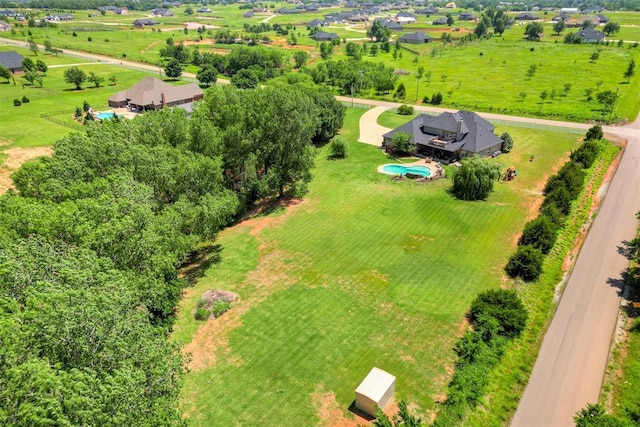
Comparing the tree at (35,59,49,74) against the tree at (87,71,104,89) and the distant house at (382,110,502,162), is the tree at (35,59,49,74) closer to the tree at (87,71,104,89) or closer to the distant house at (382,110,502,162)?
the tree at (87,71,104,89)

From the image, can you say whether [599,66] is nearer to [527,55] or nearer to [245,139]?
[527,55]

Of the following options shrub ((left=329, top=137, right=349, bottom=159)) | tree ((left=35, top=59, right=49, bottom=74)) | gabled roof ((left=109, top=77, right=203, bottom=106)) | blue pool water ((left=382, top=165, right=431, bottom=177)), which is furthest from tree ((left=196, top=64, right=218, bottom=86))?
blue pool water ((left=382, top=165, right=431, bottom=177))

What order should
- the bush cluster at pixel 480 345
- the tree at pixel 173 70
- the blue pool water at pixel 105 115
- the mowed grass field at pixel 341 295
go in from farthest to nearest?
the tree at pixel 173 70
the blue pool water at pixel 105 115
the mowed grass field at pixel 341 295
the bush cluster at pixel 480 345

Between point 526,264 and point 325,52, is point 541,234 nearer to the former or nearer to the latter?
point 526,264

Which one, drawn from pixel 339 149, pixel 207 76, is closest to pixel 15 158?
pixel 339 149

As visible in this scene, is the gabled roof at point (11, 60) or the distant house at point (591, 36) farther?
the distant house at point (591, 36)

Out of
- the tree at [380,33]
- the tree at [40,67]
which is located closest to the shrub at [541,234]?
the tree at [40,67]

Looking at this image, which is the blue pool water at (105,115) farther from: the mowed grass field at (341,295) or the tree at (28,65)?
the mowed grass field at (341,295)
